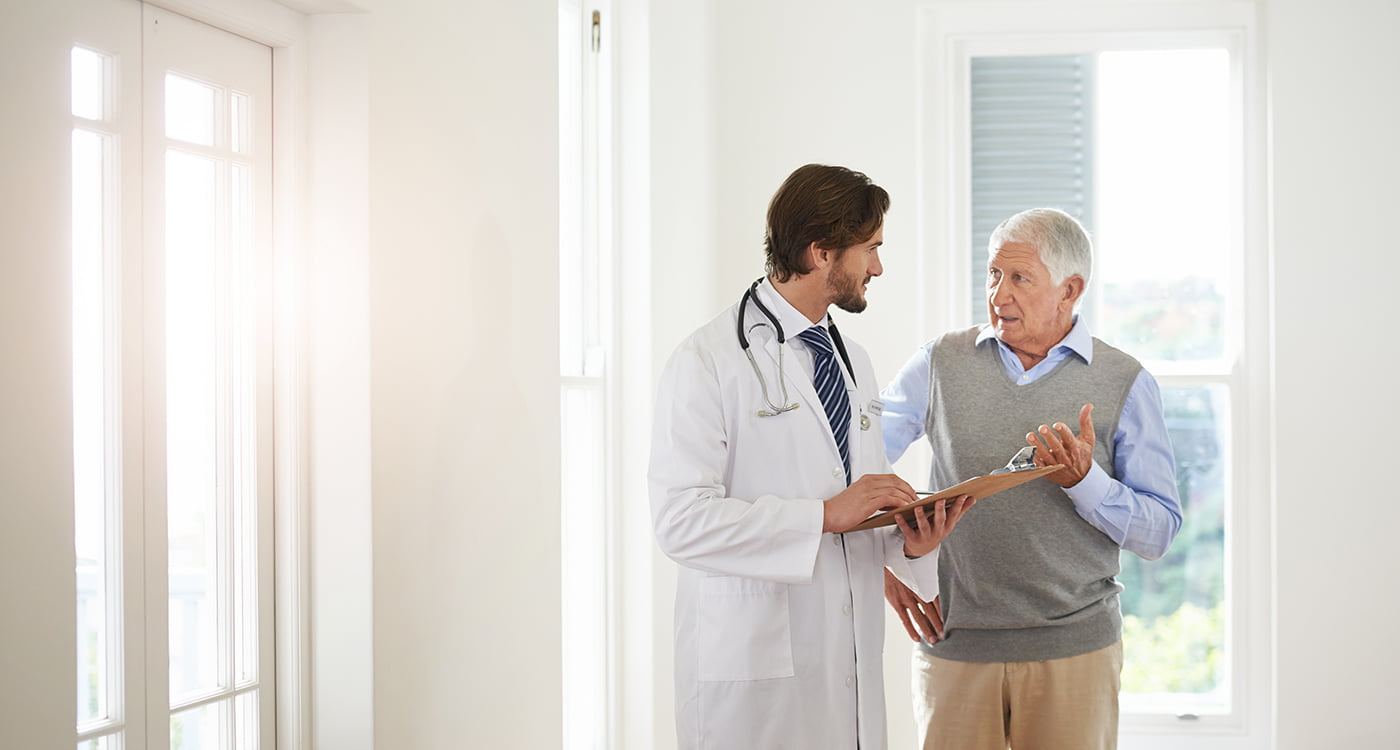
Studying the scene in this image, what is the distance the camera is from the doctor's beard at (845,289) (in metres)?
1.89

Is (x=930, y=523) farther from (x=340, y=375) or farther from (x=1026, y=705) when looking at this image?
(x=340, y=375)

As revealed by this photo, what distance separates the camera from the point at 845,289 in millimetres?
1908

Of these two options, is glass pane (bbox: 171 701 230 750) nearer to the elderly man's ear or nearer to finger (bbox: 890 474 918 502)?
finger (bbox: 890 474 918 502)

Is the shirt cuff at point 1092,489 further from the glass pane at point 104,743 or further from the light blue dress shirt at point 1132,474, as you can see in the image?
the glass pane at point 104,743

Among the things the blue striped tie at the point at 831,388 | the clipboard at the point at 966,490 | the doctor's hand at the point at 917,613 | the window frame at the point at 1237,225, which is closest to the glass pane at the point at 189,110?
the blue striped tie at the point at 831,388

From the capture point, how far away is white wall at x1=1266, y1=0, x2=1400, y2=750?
322 centimetres

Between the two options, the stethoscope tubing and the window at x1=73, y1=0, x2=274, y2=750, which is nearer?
the window at x1=73, y1=0, x2=274, y2=750

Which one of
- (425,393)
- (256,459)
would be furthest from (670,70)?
(256,459)

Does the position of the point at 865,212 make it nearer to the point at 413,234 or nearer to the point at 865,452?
the point at 865,452

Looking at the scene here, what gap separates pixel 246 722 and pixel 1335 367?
10.4 feet

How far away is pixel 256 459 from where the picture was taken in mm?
1692

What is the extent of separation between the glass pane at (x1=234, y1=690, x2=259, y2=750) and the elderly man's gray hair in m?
1.75

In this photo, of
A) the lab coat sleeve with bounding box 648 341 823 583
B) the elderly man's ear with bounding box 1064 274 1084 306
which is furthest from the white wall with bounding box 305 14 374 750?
the elderly man's ear with bounding box 1064 274 1084 306

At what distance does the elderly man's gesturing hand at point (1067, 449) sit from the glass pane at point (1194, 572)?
61.3 inches
